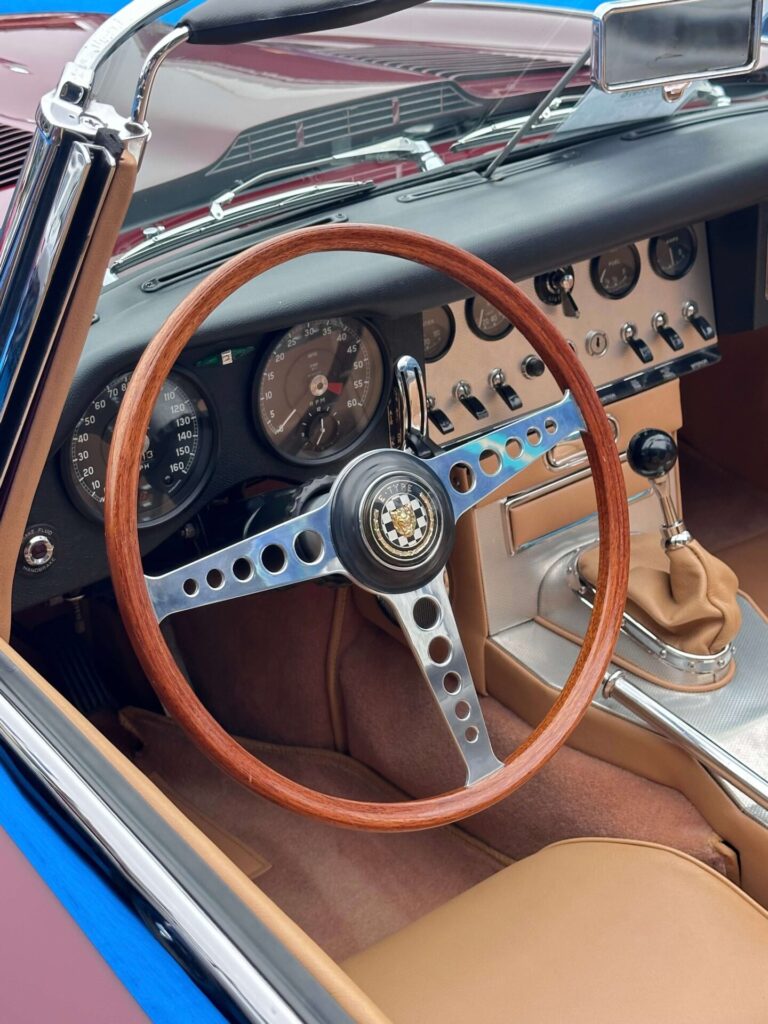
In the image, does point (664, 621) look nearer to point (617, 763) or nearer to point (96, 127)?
point (617, 763)

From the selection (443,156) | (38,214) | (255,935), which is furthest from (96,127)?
(443,156)

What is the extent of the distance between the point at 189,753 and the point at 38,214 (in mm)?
1420

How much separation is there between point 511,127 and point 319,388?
26.5 inches

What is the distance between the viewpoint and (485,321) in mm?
1858

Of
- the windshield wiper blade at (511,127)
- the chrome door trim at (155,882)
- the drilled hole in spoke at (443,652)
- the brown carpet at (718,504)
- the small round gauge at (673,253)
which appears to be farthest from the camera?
the brown carpet at (718,504)

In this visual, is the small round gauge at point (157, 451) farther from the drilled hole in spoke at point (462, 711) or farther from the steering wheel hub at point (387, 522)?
the drilled hole in spoke at point (462, 711)

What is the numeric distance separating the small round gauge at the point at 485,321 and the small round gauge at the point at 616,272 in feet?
0.70

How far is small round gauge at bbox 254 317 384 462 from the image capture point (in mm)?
1600

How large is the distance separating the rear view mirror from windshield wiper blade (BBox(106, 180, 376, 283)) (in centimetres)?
42

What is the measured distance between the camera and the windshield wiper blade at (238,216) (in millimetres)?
1645

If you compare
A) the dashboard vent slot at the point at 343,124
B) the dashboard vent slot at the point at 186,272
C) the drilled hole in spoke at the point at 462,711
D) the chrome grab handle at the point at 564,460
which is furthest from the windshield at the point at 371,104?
the drilled hole in spoke at the point at 462,711

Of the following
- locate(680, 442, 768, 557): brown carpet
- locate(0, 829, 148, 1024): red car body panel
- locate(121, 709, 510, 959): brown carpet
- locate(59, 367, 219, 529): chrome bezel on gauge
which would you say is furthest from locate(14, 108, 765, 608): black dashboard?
locate(121, 709, 510, 959): brown carpet

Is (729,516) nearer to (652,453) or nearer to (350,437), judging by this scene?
(652,453)

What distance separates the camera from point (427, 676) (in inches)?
54.6
